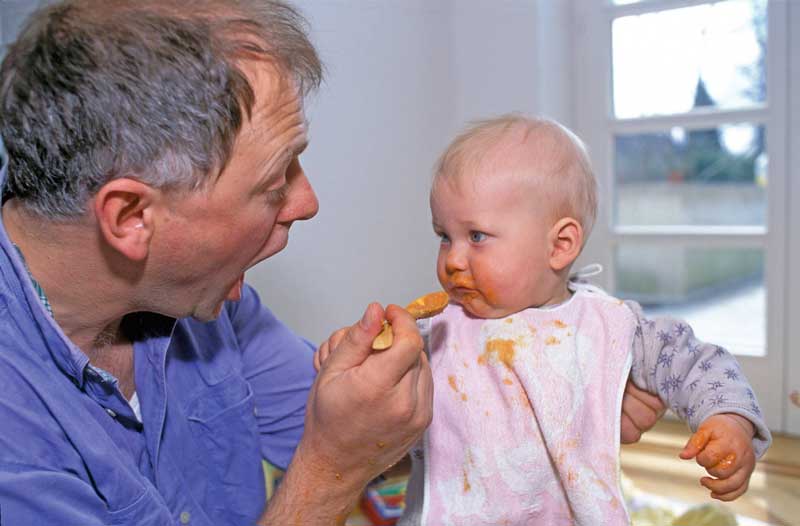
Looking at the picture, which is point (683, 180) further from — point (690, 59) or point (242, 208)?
point (242, 208)

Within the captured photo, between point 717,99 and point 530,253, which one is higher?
point 717,99

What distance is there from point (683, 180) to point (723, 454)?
1.75m

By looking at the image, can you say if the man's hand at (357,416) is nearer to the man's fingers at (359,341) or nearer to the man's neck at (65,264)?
the man's fingers at (359,341)

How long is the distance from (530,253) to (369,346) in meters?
0.30

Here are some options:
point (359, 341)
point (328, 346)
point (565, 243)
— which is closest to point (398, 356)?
point (359, 341)

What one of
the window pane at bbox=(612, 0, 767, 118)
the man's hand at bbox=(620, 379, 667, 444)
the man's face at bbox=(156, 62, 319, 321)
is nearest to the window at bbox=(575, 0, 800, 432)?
the window pane at bbox=(612, 0, 767, 118)

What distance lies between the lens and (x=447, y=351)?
3.73 feet

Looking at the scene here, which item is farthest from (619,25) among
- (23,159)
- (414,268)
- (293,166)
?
(23,159)

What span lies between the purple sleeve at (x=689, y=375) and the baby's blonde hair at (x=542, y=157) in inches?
7.5

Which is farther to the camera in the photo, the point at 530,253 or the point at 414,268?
the point at 414,268

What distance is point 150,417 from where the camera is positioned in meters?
1.08

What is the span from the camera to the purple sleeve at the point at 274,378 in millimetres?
1290

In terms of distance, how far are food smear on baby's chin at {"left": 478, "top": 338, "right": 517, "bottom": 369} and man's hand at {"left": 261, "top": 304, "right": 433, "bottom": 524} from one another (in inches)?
6.0

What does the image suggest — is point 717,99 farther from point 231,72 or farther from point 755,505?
point 231,72
